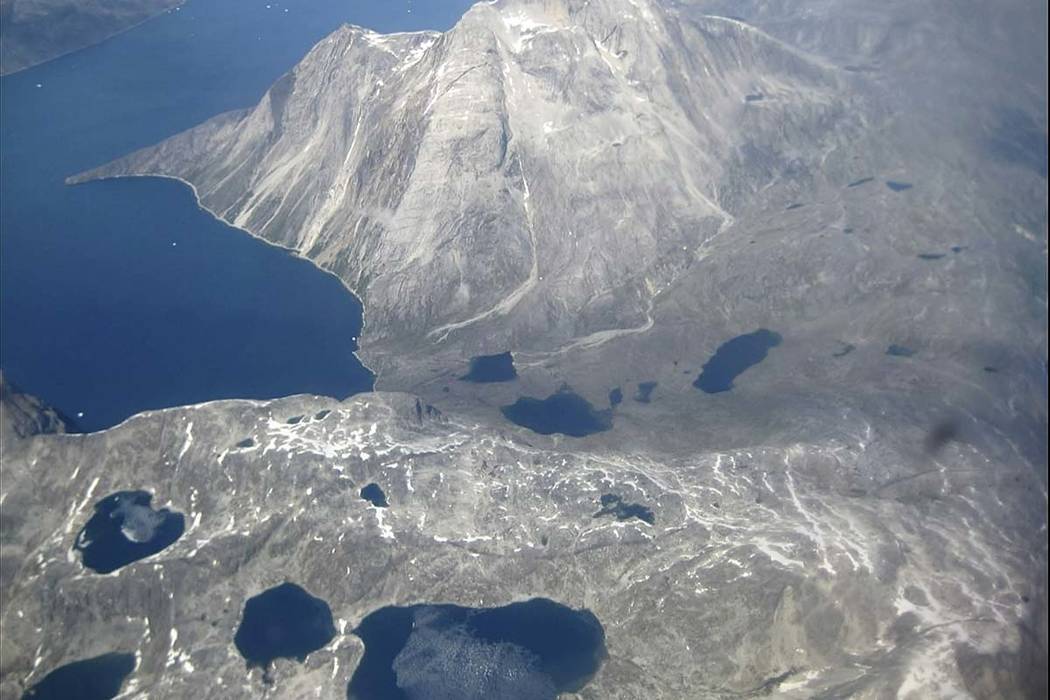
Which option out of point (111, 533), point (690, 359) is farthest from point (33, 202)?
point (690, 359)

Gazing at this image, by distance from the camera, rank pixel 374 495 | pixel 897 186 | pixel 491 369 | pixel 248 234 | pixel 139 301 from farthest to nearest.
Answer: pixel 248 234, pixel 897 186, pixel 139 301, pixel 491 369, pixel 374 495

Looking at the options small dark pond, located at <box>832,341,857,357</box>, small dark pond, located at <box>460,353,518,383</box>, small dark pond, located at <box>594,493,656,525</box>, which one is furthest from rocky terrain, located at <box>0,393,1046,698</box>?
small dark pond, located at <box>832,341,857,357</box>

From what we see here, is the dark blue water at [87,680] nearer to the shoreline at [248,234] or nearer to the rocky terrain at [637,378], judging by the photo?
the rocky terrain at [637,378]

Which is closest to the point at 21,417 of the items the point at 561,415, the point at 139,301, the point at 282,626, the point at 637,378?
the point at 282,626

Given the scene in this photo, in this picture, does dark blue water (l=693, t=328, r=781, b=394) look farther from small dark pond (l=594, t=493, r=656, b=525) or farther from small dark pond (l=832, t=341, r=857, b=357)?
small dark pond (l=594, t=493, r=656, b=525)

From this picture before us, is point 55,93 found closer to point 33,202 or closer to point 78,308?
point 33,202

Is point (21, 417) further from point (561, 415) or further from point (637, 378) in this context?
point (637, 378)

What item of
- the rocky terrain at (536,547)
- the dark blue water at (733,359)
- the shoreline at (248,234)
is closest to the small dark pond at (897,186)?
the dark blue water at (733,359)

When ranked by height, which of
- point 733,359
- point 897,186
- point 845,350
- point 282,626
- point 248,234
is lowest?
point 282,626
